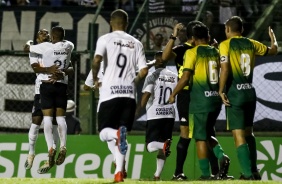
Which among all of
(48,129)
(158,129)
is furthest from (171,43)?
(48,129)

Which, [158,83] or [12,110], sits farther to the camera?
[12,110]

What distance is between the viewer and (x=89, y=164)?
19.7m

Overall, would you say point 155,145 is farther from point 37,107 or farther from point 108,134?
point 108,134

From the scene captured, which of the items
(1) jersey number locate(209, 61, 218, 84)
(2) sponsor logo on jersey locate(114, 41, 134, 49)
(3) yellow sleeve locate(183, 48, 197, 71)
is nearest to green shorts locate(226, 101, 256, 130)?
(1) jersey number locate(209, 61, 218, 84)

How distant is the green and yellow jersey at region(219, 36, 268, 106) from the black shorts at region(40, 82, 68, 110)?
381 centimetres

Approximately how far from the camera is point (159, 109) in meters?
17.0

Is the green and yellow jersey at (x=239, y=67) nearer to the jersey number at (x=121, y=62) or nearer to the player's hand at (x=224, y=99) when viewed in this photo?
the player's hand at (x=224, y=99)

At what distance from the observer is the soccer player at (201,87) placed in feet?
47.4

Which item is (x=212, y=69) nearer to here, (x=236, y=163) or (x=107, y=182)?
(x=107, y=182)

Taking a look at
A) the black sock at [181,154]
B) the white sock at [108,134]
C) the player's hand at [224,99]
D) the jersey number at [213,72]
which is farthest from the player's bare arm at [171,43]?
the white sock at [108,134]

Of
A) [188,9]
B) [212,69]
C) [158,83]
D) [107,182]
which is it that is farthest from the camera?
[188,9]

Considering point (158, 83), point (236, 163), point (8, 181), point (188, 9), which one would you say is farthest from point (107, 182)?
point (188, 9)

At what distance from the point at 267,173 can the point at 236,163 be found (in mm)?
602

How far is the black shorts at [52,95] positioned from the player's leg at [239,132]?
3829mm
